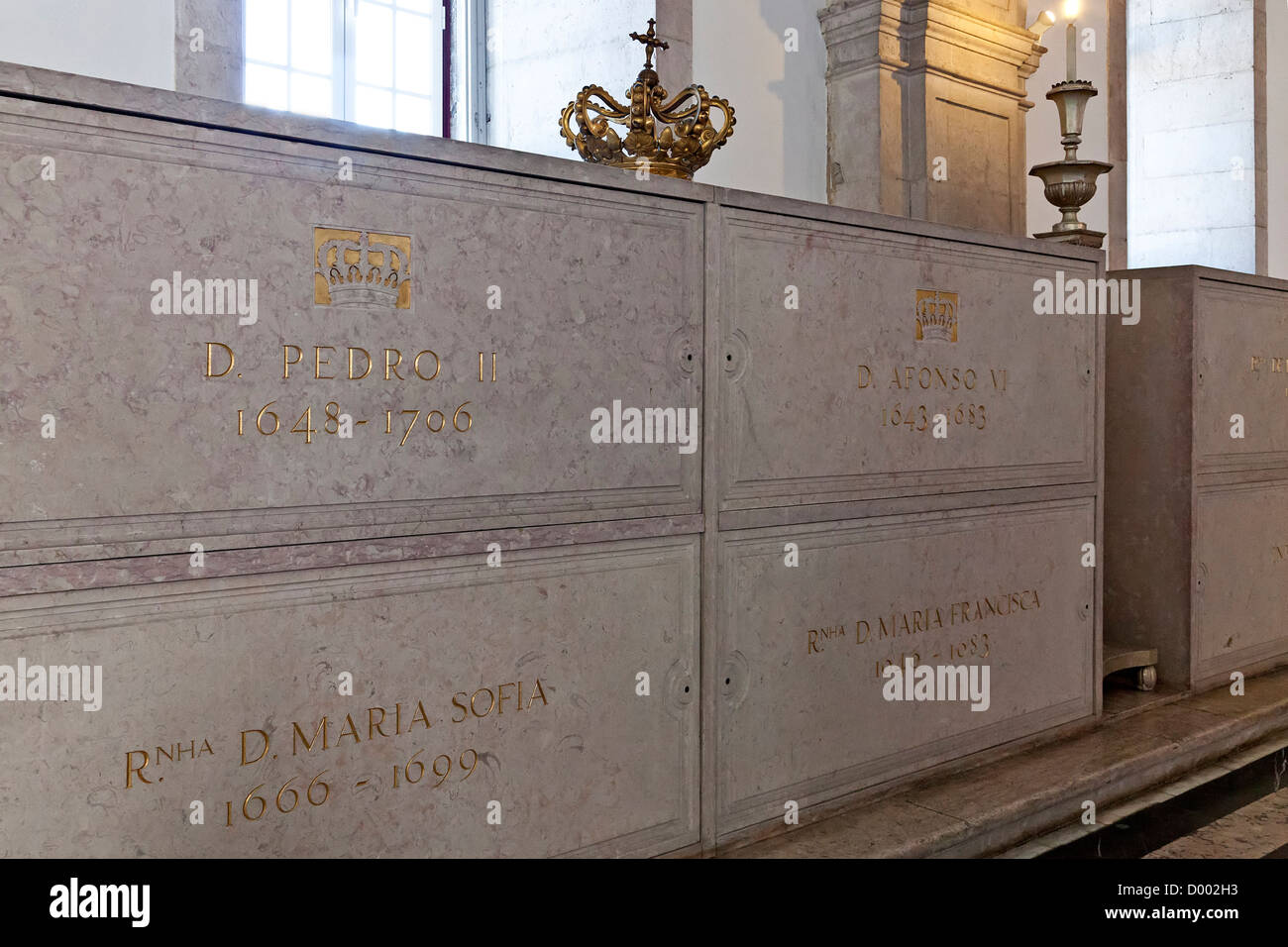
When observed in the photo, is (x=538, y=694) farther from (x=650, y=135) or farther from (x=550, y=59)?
(x=550, y=59)

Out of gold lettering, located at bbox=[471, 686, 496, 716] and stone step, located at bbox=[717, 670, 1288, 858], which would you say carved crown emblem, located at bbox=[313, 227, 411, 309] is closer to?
gold lettering, located at bbox=[471, 686, 496, 716]

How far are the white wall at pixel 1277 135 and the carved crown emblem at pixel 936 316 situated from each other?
5.07 metres

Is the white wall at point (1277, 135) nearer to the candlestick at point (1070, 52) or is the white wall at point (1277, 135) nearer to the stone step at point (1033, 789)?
the candlestick at point (1070, 52)

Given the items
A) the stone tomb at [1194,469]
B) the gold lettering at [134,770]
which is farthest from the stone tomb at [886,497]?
the gold lettering at [134,770]

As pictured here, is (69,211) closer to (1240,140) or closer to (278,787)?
(278,787)

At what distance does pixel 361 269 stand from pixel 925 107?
326 centimetres

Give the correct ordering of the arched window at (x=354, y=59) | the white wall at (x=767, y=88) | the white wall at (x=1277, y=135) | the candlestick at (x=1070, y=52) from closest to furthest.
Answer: the arched window at (x=354, y=59) < the candlestick at (x=1070, y=52) < the white wall at (x=767, y=88) < the white wall at (x=1277, y=135)

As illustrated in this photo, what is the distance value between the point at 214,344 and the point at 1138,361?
319 centimetres

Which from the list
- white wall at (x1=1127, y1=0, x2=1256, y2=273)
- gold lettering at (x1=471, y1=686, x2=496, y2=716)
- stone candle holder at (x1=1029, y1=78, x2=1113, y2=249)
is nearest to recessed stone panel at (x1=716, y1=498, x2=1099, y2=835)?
gold lettering at (x1=471, y1=686, x2=496, y2=716)

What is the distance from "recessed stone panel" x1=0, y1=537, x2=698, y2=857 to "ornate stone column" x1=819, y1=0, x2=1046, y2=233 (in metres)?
2.66

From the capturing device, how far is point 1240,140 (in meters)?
6.57

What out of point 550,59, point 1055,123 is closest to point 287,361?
point 550,59

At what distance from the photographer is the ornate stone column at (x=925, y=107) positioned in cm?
439

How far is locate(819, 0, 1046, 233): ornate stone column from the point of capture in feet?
14.4
